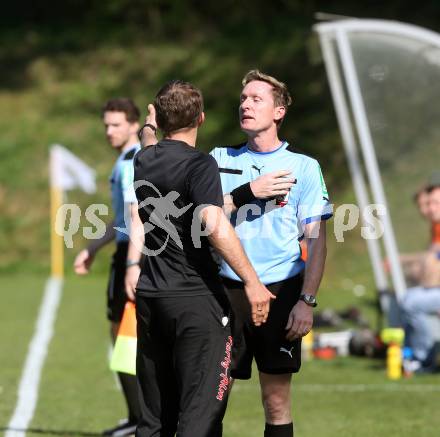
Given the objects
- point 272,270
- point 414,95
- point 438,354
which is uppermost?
point 414,95

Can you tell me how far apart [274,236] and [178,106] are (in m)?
1.02

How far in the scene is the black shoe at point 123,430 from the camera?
7809 mm

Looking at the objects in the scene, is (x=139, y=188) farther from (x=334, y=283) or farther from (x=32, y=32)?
(x=32, y=32)

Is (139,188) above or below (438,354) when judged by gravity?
above

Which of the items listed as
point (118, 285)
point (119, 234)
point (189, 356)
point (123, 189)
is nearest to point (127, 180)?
point (123, 189)

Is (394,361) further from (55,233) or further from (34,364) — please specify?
(55,233)

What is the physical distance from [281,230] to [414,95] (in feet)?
22.7

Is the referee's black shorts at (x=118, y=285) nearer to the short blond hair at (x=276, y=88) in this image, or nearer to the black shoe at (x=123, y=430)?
the black shoe at (x=123, y=430)

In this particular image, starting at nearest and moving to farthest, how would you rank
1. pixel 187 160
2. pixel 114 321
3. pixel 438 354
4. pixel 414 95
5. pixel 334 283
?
pixel 187 160
pixel 114 321
pixel 438 354
pixel 414 95
pixel 334 283

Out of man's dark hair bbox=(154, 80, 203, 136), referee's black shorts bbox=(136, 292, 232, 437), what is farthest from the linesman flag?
man's dark hair bbox=(154, 80, 203, 136)

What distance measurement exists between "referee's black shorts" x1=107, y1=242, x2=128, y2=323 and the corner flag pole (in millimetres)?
10442

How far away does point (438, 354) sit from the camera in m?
11.3

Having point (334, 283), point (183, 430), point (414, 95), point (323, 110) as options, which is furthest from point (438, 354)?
point (323, 110)

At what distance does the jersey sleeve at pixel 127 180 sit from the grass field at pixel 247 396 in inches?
71.3
